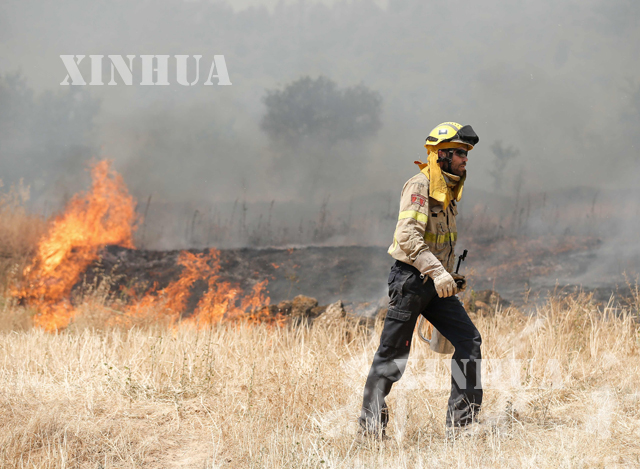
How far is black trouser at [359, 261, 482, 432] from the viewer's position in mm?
3150

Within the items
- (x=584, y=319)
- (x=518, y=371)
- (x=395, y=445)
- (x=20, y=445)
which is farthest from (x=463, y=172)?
(x=584, y=319)

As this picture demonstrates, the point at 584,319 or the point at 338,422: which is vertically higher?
the point at 584,319

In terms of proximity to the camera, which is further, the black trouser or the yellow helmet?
the yellow helmet

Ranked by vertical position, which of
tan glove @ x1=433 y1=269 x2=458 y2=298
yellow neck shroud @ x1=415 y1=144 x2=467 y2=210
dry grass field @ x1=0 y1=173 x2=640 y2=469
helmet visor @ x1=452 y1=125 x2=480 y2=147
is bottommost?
dry grass field @ x1=0 y1=173 x2=640 y2=469

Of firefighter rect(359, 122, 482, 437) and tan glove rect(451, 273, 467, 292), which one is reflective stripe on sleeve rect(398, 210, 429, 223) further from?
tan glove rect(451, 273, 467, 292)

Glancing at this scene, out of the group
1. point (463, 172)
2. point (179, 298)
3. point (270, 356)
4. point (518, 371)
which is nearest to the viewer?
point (463, 172)

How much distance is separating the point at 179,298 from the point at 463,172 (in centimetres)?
903

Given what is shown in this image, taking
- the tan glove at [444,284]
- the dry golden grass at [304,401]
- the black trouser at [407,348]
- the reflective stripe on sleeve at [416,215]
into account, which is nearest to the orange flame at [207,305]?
the dry golden grass at [304,401]

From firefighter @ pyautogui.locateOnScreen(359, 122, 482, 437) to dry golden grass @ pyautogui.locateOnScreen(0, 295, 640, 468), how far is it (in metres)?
0.26

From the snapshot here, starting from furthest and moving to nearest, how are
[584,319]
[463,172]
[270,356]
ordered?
[584,319], [270,356], [463,172]

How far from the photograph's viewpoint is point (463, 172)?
340cm

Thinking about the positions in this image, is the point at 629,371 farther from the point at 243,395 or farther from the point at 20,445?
the point at 20,445

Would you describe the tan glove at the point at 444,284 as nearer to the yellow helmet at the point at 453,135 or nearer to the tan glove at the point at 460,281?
the tan glove at the point at 460,281

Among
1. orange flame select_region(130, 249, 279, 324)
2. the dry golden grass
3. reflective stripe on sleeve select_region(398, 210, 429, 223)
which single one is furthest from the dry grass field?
orange flame select_region(130, 249, 279, 324)
